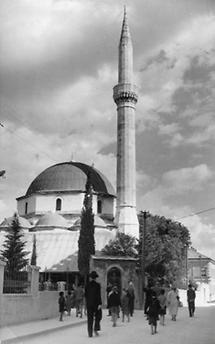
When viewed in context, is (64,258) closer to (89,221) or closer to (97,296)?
(89,221)

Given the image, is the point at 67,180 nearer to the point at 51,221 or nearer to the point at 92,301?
the point at 51,221

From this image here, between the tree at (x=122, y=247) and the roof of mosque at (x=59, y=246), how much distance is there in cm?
420

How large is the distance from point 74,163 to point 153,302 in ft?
145

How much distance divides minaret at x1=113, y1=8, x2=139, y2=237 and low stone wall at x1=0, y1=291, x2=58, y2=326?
2706 cm

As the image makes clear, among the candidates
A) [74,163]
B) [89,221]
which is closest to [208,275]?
[74,163]

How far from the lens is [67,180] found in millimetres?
51344

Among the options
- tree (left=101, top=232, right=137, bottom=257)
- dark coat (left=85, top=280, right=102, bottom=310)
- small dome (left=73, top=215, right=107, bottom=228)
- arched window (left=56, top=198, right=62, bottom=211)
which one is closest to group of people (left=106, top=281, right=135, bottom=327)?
dark coat (left=85, top=280, right=102, bottom=310)

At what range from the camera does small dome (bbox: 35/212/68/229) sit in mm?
46219

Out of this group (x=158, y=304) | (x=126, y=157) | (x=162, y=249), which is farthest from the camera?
(x=126, y=157)

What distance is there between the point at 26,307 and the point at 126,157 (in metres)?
31.3

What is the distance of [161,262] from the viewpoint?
35781 millimetres

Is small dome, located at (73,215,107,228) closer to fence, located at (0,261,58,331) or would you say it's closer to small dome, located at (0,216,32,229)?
small dome, located at (0,216,32,229)

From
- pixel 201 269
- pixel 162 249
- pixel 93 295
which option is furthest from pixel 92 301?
pixel 201 269

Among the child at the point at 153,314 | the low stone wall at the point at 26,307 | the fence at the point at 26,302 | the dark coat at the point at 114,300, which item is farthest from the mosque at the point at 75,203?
the child at the point at 153,314
